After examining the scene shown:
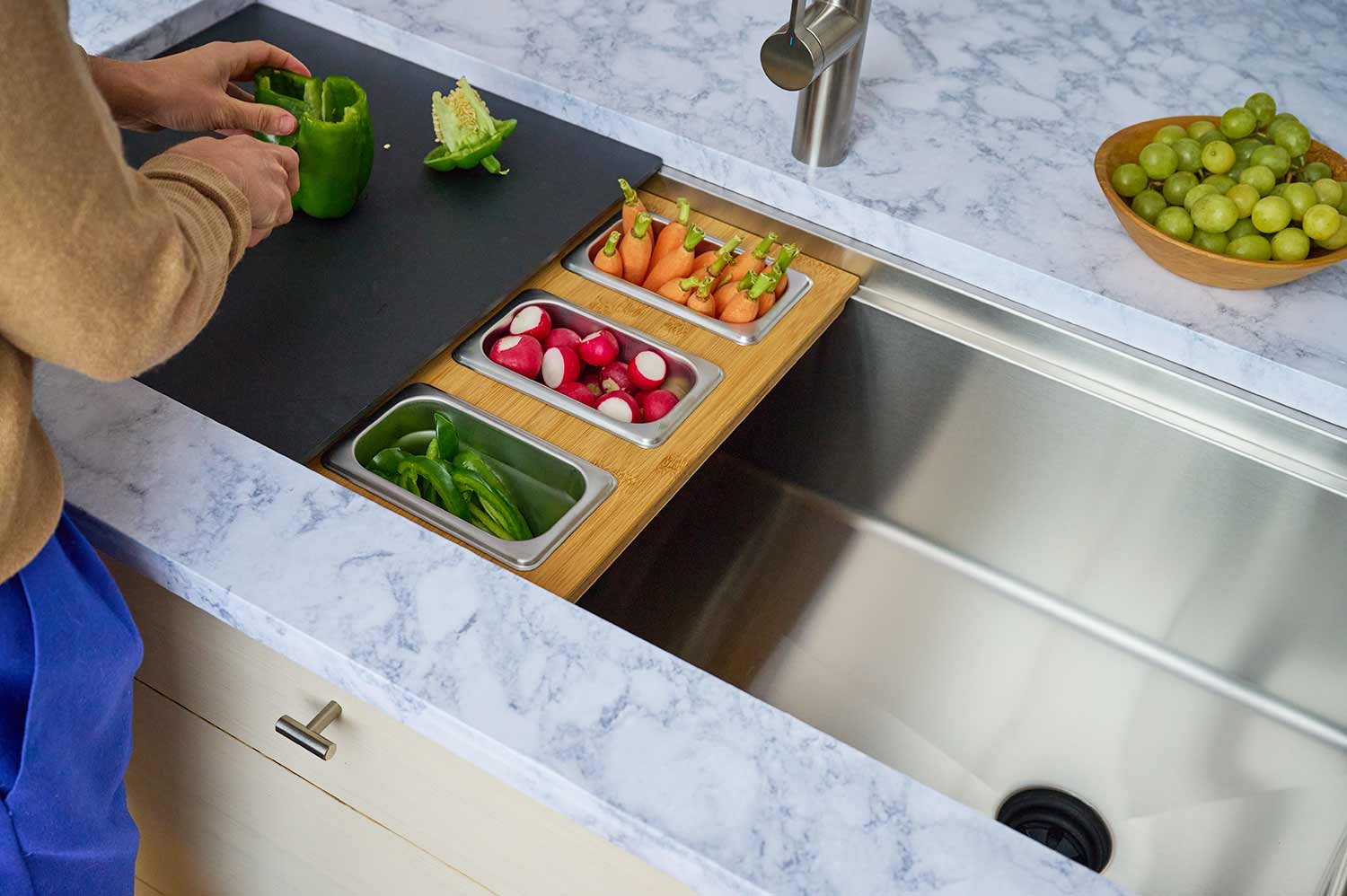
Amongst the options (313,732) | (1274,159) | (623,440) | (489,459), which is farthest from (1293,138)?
(313,732)

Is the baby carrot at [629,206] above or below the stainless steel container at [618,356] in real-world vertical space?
above

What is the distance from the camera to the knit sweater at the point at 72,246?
0.60 metres

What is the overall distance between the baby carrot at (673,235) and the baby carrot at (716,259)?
28 mm

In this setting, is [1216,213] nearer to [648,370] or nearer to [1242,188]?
[1242,188]

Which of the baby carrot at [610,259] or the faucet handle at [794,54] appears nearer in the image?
the faucet handle at [794,54]

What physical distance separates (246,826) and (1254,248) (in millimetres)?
1081

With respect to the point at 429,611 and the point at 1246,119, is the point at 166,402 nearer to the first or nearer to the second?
the point at 429,611

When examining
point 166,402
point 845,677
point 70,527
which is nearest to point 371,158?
point 166,402

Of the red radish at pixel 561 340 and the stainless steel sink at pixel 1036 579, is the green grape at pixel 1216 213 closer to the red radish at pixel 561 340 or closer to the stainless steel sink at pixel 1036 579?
the stainless steel sink at pixel 1036 579

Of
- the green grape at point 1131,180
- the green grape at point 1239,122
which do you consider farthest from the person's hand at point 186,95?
the green grape at point 1239,122

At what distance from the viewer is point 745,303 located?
124 cm

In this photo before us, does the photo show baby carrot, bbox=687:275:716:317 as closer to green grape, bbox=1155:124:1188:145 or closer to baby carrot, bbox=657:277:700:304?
baby carrot, bbox=657:277:700:304

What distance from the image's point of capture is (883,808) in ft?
2.62

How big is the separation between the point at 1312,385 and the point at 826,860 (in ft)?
2.23
